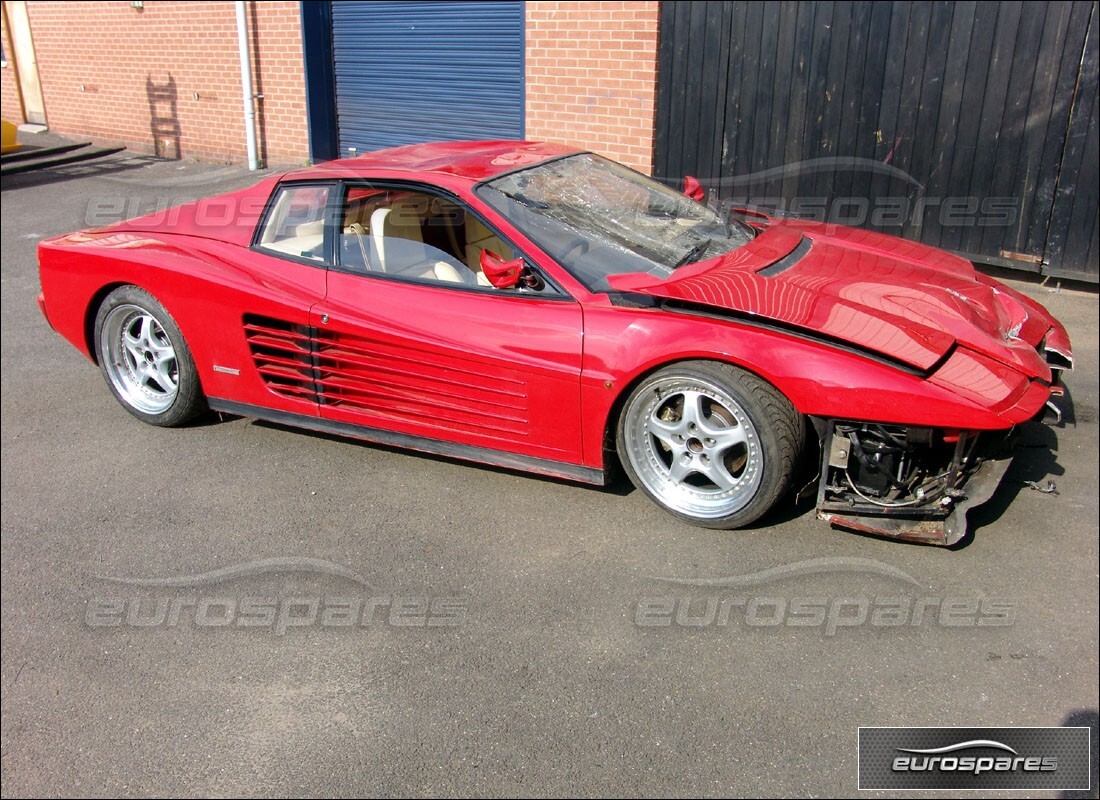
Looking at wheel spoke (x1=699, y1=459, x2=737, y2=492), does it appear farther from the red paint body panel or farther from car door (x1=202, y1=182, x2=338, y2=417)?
car door (x1=202, y1=182, x2=338, y2=417)

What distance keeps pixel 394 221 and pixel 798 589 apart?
252 centimetres

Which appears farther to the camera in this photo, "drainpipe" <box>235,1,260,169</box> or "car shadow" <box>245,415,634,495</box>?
"drainpipe" <box>235,1,260,169</box>

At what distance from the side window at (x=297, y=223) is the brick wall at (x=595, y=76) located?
15.9 feet

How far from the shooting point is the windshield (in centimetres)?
421

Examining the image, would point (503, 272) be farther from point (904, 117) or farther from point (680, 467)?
point (904, 117)

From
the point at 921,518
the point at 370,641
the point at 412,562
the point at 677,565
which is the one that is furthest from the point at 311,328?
the point at 921,518

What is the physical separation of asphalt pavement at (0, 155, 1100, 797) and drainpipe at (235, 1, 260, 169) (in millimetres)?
8354

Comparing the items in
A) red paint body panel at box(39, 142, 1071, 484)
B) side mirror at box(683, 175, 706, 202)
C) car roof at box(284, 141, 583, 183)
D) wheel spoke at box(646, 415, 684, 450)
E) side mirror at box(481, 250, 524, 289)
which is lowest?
wheel spoke at box(646, 415, 684, 450)

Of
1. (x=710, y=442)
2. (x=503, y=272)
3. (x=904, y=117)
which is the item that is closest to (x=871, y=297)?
(x=710, y=442)

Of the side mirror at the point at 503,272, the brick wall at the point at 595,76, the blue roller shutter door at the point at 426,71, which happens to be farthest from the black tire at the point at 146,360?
the blue roller shutter door at the point at 426,71

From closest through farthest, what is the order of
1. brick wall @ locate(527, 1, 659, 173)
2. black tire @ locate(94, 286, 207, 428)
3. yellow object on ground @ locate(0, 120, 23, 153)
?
1. black tire @ locate(94, 286, 207, 428)
2. brick wall @ locate(527, 1, 659, 173)
3. yellow object on ground @ locate(0, 120, 23, 153)

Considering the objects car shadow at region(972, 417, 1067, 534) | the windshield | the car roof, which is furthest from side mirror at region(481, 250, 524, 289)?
car shadow at region(972, 417, 1067, 534)

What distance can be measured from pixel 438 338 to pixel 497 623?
1332 millimetres

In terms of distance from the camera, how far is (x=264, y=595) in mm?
3734
